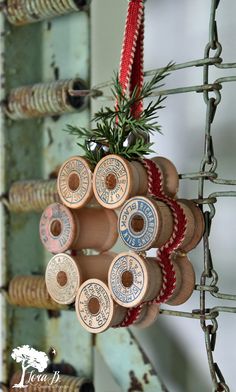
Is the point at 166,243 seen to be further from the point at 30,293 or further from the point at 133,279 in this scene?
the point at 30,293

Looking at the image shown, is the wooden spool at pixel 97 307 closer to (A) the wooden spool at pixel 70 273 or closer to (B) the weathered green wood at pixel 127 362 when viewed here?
(A) the wooden spool at pixel 70 273

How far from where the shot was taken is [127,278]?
57 cm

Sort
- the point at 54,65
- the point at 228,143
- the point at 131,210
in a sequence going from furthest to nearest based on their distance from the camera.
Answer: the point at 54,65 → the point at 228,143 → the point at 131,210

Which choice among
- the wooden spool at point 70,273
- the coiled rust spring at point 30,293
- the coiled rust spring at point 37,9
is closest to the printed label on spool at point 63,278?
the wooden spool at point 70,273

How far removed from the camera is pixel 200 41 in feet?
2.34

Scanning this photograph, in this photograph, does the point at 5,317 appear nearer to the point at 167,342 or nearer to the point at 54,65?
the point at 167,342

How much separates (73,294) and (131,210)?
84mm

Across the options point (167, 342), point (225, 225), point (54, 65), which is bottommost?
point (167, 342)

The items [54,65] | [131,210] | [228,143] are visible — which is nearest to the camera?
[131,210]

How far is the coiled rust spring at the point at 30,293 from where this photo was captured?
0.73m

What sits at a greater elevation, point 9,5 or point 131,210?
point 9,5

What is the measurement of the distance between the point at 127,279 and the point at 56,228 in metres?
0.09

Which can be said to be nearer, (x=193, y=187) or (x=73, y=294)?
(x=73, y=294)

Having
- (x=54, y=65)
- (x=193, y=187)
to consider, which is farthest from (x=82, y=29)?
(x=193, y=187)
